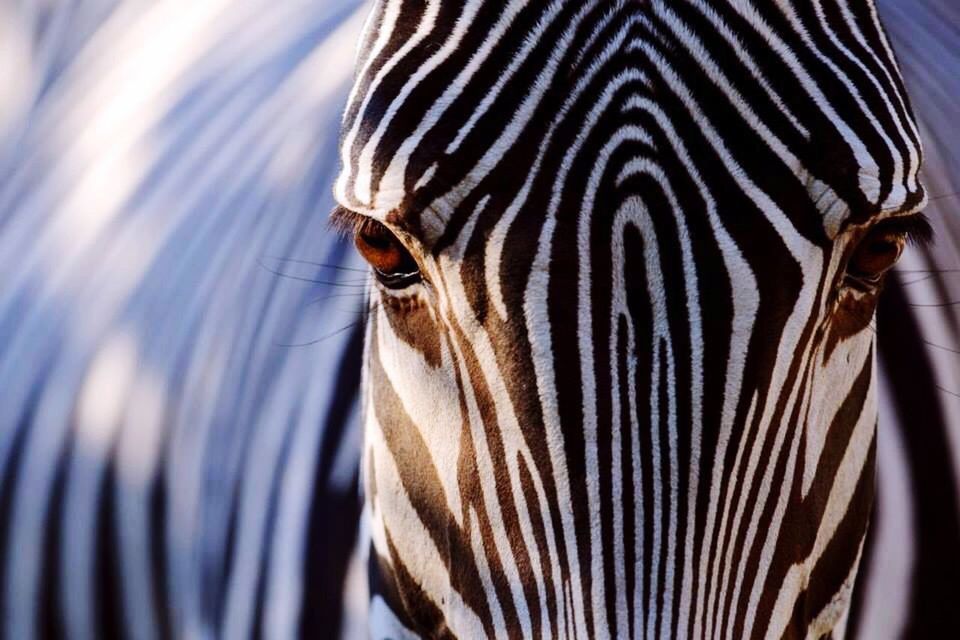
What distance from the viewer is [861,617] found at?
2150 mm

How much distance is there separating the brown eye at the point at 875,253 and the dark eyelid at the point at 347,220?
558 mm

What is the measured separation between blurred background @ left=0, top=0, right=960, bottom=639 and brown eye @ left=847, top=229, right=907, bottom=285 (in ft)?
2.92

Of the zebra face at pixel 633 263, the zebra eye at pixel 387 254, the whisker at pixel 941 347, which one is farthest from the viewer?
the whisker at pixel 941 347

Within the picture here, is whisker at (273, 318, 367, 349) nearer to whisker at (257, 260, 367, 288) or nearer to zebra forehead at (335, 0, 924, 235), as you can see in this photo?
whisker at (257, 260, 367, 288)

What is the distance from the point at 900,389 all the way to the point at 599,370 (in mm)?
1168

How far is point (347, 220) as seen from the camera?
4.65 feet

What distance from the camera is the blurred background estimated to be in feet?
7.20

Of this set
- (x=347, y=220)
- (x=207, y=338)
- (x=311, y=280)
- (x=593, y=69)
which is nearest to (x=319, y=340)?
(x=311, y=280)

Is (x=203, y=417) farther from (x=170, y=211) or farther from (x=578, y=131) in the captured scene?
(x=578, y=131)

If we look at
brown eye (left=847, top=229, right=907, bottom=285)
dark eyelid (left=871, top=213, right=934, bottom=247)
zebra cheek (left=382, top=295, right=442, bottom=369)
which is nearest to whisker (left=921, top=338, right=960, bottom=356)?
dark eyelid (left=871, top=213, right=934, bottom=247)

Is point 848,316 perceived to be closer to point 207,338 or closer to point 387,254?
point 387,254

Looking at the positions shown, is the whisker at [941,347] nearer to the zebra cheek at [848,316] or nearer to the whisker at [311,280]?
the zebra cheek at [848,316]

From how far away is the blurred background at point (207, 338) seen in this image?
2.19m

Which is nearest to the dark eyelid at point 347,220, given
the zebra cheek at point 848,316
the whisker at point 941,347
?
the zebra cheek at point 848,316
